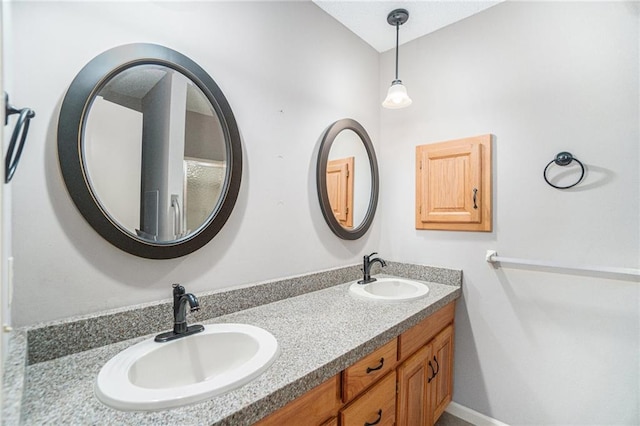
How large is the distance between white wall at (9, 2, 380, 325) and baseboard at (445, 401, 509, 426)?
113 cm

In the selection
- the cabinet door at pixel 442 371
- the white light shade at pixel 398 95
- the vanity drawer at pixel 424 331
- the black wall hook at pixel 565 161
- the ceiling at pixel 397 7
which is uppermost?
the ceiling at pixel 397 7

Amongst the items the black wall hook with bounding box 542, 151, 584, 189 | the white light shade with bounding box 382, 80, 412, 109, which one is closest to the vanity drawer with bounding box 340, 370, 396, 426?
the black wall hook with bounding box 542, 151, 584, 189

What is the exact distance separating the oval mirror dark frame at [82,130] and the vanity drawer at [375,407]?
2.78ft

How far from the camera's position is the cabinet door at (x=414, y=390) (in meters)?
→ 1.32

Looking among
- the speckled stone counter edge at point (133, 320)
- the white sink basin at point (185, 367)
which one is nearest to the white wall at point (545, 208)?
the speckled stone counter edge at point (133, 320)

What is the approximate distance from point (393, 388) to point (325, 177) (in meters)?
1.13

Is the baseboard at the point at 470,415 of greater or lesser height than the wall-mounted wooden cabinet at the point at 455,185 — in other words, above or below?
below

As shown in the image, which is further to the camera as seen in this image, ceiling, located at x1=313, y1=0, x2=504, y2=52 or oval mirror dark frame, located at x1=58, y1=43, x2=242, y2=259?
ceiling, located at x1=313, y1=0, x2=504, y2=52

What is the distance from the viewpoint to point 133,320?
3.39 ft

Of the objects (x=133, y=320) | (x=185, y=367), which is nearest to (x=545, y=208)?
(x=185, y=367)

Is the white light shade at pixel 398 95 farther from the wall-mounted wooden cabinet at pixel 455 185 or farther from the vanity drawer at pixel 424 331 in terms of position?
the vanity drawer at pixel 424 331

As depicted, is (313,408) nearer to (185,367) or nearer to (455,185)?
(185,367)

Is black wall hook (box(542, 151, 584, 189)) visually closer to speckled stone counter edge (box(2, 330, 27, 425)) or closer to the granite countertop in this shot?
the granite countertop

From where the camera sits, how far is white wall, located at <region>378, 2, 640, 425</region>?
1384mm
